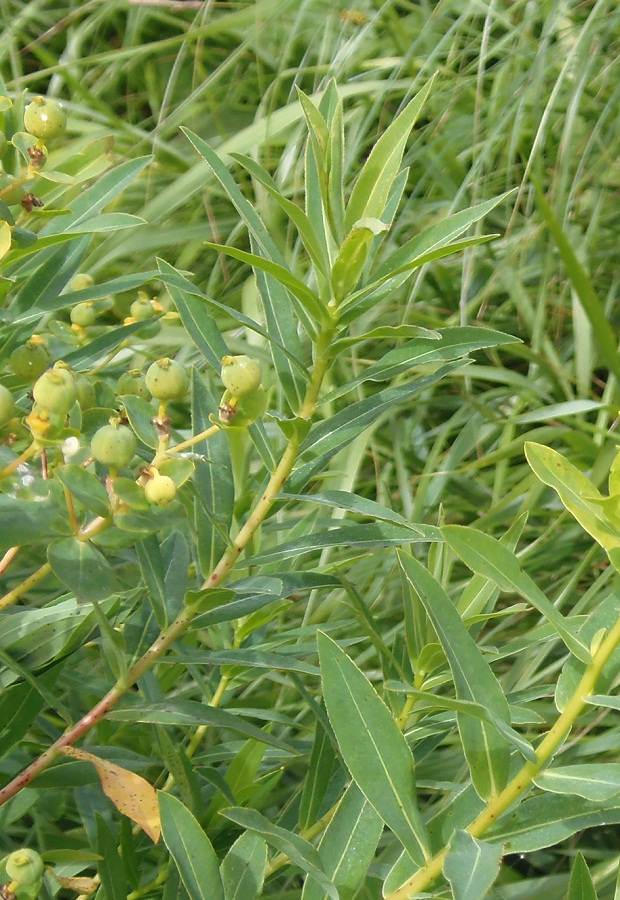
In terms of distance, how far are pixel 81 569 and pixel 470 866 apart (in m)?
0.20

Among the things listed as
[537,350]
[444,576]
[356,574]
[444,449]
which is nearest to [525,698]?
[444,576]

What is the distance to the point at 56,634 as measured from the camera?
538mm

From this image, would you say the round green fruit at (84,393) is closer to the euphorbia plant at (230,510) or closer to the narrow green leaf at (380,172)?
the euphorbia plant at (230,510)

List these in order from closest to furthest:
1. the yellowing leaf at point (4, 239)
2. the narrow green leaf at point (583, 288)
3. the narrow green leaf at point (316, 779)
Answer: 1. the yellowing leaf at point (4, 239)
2. the narrow green leaf at point (316, 779)
3. the narrow green leaf at point (583, 288)

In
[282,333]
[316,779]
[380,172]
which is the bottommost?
[316,779]

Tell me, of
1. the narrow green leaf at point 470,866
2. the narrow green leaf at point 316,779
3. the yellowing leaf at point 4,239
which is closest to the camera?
the narrow green leaf at point 470,866

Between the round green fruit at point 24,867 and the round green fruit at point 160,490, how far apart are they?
163 mm

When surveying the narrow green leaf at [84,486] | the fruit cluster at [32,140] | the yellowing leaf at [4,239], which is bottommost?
the narrow green leaf at [84,486]

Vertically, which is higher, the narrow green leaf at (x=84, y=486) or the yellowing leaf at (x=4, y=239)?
the yellowing leaf at (x=4, y=239)

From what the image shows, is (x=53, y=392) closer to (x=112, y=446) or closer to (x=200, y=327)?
(x=112, y=446)

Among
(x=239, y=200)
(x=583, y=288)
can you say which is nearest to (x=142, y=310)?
(x=239, y=200)

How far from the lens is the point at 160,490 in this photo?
41 centimetres

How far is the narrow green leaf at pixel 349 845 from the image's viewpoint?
48cm

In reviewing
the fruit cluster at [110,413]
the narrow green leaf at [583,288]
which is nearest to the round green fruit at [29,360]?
the fruit cluster at [110,413]
